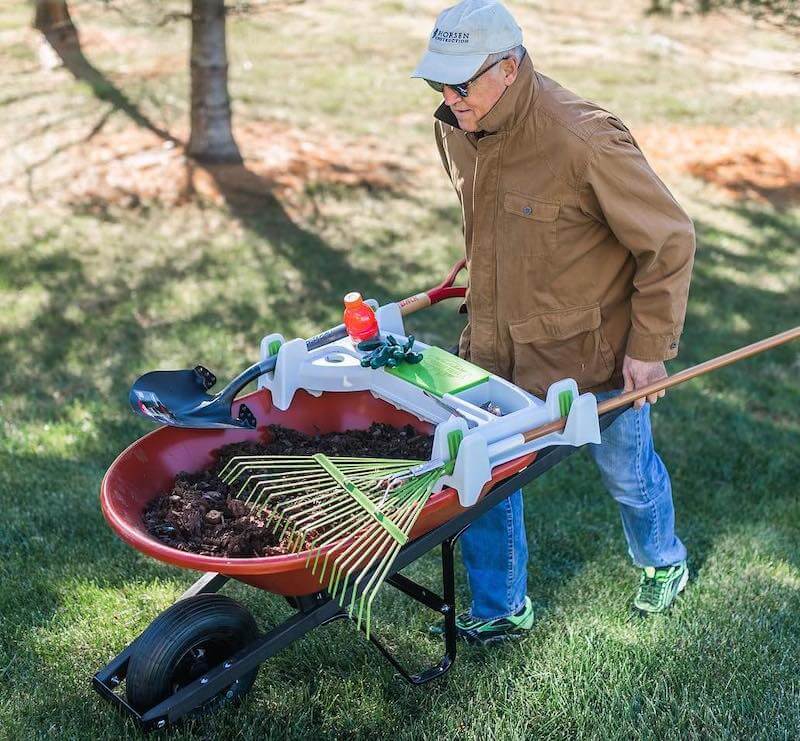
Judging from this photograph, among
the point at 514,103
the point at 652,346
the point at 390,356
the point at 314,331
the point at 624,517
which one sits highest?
the point at 514,103

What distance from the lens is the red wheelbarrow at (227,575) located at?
2.62 m

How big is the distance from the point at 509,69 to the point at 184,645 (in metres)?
1.80

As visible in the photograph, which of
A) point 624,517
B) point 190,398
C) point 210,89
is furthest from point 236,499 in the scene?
point 210,89

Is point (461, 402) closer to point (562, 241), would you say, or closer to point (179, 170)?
point (562, 241)

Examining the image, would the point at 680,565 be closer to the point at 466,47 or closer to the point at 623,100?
the point at 466,47

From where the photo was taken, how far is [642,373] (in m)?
Result: 3.07

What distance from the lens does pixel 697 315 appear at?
631 cm

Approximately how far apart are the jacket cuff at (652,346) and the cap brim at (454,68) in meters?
0.88

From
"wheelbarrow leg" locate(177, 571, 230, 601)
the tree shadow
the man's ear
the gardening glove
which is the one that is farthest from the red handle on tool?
the tree shadow

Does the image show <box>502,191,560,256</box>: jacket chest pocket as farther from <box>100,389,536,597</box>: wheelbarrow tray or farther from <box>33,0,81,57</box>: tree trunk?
<box>33,0,81,57</box>: tree trunk

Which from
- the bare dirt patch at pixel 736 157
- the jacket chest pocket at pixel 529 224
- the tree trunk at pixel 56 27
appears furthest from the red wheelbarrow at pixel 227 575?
the tree trunk at pixel 56 27

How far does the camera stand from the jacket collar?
288 cm

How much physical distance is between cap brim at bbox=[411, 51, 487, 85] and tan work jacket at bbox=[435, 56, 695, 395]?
135mm

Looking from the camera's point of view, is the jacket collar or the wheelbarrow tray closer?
the wheelbarrow tray
